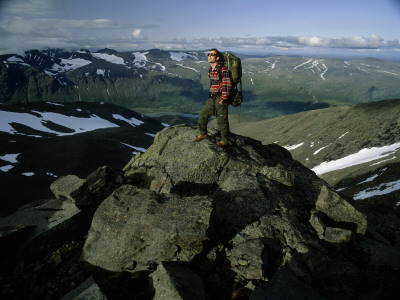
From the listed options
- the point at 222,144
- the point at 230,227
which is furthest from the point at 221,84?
the point at 230,227

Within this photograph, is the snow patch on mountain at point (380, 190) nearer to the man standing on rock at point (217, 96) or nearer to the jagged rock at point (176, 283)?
the man standing on rock at point (217, 96)

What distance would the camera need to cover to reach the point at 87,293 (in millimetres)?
7277

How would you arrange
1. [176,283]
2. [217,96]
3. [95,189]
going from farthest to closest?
[217,96] < [95,189] < [176,283]

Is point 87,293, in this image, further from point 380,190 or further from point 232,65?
point 380,190

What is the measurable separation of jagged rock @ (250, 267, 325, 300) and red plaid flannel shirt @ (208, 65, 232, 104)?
9.29 metres

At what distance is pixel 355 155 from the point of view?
70.2 metres

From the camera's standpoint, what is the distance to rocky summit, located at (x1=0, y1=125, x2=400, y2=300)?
8.00 metres

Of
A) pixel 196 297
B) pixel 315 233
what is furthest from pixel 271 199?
pixel 196 297

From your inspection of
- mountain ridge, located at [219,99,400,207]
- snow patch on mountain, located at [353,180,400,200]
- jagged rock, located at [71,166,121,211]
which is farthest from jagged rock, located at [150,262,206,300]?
snow patch on mountain, located at [353,180,400,200]

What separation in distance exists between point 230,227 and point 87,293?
5865mm

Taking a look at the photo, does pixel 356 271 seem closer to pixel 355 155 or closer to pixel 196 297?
pixel 196 297

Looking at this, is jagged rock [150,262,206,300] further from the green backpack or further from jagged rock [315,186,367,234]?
the green backpack

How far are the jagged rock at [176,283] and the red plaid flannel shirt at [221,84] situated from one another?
907 cm

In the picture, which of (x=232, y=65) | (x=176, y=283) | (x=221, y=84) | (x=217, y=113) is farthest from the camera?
(x=217, y=113)
